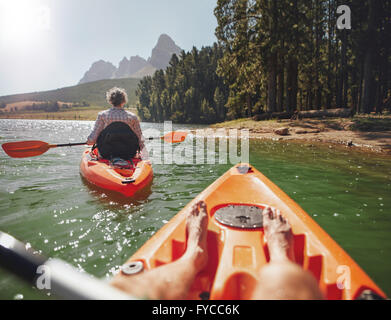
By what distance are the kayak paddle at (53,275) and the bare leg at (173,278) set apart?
536mm

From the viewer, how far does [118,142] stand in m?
4.84

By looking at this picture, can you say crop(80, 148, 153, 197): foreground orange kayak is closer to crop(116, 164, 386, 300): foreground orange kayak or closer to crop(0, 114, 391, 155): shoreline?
crop(116, 164, 386, 300): foreground orange kayak

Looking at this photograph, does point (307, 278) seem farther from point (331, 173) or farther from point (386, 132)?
point (386, 132)

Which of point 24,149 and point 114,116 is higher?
point 114,116

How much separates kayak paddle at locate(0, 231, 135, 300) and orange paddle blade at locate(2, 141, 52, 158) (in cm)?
546

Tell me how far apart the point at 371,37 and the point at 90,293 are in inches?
922

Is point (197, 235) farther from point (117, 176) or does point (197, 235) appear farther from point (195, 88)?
point (195, 88)

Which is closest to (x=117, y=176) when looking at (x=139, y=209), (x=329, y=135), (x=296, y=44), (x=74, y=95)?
(x=139, y=209)

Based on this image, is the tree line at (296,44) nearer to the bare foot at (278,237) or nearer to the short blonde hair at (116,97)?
the short blonde hair at (116,97)

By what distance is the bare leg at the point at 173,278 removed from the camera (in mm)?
1250

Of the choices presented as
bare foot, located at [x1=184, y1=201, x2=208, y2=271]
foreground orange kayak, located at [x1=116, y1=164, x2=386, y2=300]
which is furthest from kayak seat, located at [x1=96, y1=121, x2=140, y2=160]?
bare foot, located at [x1=184, y1=201, x2=208, y2=271]

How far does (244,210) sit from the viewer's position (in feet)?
8.50

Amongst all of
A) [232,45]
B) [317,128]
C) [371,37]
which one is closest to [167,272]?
[317,128]

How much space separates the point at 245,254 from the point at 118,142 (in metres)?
3.76
